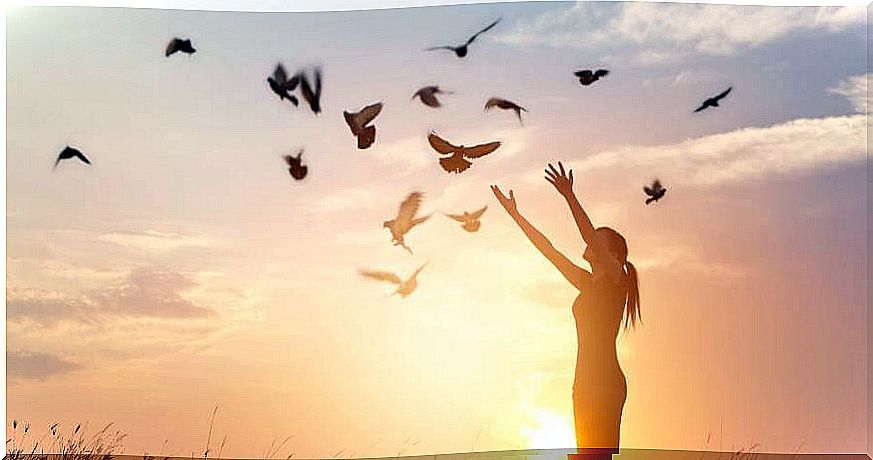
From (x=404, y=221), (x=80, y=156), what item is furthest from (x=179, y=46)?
(x=404, y=221)

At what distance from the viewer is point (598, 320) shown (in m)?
3.23

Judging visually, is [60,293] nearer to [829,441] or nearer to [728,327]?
[728,327]

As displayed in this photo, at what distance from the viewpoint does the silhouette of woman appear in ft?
10.6

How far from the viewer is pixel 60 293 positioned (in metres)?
3.18

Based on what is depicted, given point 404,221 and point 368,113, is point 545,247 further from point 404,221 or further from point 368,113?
point 368,113

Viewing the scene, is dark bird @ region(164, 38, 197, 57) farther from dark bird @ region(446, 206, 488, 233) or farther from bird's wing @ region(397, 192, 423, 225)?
dark bird @ region(446, 206, 488, 233)

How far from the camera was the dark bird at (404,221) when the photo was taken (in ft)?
10.6

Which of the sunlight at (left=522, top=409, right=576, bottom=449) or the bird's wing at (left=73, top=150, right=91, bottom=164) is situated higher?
the bird's wing at (left=73, top=150, right=91, bottom=164)

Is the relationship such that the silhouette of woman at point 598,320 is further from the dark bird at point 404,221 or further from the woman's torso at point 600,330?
the dark bird at point 404,221

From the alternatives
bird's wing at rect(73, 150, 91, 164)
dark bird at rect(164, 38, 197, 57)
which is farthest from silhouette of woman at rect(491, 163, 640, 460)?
bird's wing at rect(73, 150, 91, 164)

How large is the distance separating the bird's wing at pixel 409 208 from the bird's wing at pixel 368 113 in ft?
0.92

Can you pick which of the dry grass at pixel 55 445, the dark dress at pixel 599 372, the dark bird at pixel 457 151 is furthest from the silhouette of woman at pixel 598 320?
the dry grass at pixel 55 445

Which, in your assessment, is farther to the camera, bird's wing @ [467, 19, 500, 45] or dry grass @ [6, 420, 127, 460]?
bird's wing @ [467, 19, 500, 45]

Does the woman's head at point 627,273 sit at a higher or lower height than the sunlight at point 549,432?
higher
